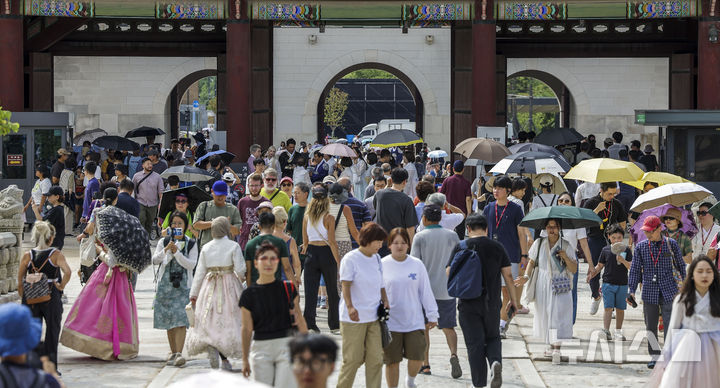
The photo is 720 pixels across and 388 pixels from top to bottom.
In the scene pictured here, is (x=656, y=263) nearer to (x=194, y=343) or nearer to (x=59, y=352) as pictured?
(x=194, y=343)

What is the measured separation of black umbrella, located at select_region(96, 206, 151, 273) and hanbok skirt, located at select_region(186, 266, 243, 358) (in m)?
1.05

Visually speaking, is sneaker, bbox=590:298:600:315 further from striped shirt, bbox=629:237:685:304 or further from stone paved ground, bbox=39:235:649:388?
striped shirt, bbox=629:237:685:304

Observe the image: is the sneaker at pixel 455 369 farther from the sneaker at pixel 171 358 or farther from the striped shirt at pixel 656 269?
the sneaker at pixel 171 358

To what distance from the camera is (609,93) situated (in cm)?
3497

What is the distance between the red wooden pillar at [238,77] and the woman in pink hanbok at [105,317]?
1258 cm

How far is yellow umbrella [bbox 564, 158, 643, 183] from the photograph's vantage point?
14156mm

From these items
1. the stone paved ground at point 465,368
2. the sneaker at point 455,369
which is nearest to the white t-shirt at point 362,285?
the stone paved ground at point 465,368

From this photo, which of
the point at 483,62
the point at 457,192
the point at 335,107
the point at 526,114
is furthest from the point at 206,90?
the point at 457,192

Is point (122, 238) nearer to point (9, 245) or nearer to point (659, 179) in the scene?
point (9, 245)

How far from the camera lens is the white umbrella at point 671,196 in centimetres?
1256

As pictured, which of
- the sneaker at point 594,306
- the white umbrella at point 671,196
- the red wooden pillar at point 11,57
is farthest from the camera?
the red wooden pillar at point 11,57

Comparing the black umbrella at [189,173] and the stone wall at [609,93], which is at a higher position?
the stone wall at [609,93]

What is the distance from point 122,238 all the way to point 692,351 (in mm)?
5275

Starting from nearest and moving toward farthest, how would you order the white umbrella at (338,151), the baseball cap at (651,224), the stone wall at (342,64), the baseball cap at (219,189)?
1. the baseball cap at (651,224)
2. the baseball cap at (219,189)
3. the white umbrella at (338,151)
4. the stone wall at (342,64)
